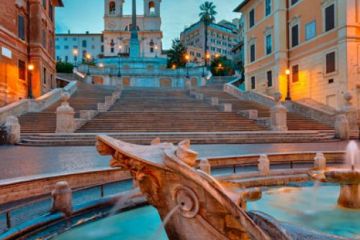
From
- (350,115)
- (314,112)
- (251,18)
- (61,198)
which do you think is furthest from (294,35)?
(61,198)

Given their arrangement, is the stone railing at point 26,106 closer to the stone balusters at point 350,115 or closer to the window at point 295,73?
the stone balusters at point 350,115

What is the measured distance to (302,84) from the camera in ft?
97.7

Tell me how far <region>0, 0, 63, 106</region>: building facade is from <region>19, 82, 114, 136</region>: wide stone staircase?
3417 millimetres

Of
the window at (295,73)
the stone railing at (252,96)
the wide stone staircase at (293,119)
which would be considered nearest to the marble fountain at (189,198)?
the wide stone staircase at (293,119)

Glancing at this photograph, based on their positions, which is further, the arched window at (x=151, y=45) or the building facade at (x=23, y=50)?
the arched window at (x=151, y=45)

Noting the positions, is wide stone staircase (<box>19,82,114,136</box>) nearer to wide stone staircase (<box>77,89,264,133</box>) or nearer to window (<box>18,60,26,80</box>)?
wide stone staircase (<box>77,89,264,133</box>)

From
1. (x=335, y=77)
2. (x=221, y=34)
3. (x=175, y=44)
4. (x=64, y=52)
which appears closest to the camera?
(x=335, y=77)

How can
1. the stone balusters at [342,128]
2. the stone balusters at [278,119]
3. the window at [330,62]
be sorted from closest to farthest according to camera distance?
the stone balusters at [342,128] < the stone balusters at [278,119] < the window at [330,62]

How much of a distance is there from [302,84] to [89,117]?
Result: 19.1 m

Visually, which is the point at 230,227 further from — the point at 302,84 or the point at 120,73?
the point at 120,73

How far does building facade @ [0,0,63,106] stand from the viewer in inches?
1043

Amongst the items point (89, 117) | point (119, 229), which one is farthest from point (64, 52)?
point (119, 229)

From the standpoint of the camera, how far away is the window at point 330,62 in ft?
84.9

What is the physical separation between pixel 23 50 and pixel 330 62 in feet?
87.4
